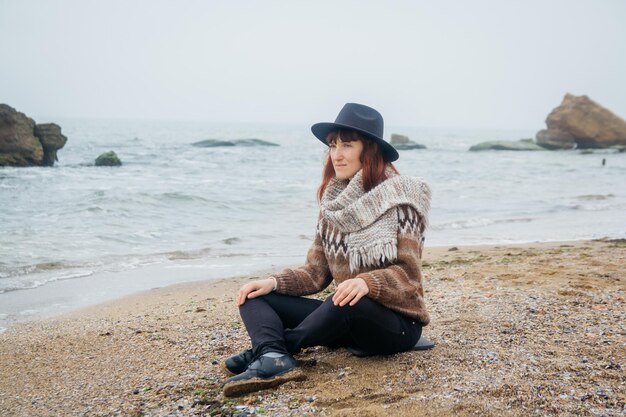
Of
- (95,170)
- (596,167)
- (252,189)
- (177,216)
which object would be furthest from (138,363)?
(596,167)

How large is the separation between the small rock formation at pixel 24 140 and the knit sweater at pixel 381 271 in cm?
2762

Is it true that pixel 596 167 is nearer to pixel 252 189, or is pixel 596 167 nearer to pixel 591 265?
pixel 252 189

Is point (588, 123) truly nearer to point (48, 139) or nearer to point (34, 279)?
point (48, 139)

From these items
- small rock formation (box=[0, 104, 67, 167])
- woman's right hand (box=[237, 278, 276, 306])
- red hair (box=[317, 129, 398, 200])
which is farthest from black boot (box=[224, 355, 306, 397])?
small rock formation (box=[0, 104, 67, 167])

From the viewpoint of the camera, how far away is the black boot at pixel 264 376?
11.4 ft

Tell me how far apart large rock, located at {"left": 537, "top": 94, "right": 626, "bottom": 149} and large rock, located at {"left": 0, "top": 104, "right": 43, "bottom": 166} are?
137 ft

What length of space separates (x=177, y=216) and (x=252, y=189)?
659 cm

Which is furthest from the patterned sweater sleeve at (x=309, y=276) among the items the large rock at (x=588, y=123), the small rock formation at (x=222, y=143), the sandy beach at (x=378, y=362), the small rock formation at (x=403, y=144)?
the small rock formation at (x=403, y=144)

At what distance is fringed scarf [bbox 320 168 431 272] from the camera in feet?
11.9

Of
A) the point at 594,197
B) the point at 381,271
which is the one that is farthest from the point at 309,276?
the point at 594,197

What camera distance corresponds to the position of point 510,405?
10.2ft

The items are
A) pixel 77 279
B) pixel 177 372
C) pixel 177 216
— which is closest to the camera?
pixel 177 372

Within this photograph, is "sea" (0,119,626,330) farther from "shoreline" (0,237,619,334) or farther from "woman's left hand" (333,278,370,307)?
"woman's left hand" (333,278,370,307)

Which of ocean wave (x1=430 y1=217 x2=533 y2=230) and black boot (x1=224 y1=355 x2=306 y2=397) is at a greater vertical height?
black boot (x1=224 y1=355 x2=306 y2=397)
